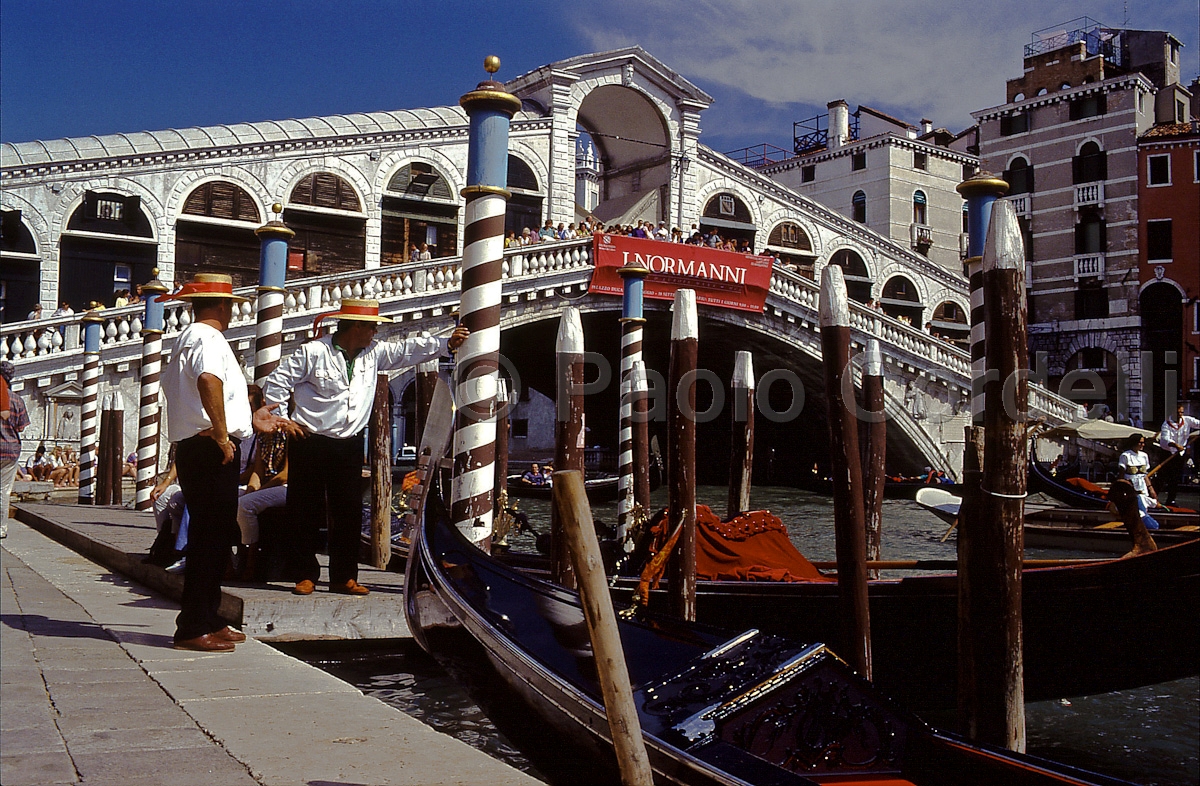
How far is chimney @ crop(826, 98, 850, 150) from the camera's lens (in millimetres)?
25578

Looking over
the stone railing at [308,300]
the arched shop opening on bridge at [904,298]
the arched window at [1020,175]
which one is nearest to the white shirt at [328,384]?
the stone railing at [308,300]

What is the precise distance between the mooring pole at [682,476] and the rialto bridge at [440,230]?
7.53 meters

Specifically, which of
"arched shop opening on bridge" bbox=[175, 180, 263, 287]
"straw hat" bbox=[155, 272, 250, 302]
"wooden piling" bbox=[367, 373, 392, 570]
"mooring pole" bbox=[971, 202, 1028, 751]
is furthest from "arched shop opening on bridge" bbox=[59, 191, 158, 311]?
"mooring pole" bbox=[971, 202, 1028, 751]

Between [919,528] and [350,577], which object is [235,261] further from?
[350,577]

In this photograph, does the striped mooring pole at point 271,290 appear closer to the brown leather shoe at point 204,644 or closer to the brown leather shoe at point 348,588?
the brown leather shoe at point 348,588

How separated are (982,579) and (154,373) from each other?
7.26m

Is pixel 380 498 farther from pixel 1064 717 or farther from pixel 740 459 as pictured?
pixel 1064 717

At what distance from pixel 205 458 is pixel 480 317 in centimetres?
143

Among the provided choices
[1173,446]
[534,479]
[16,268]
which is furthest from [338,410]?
[1173,446]

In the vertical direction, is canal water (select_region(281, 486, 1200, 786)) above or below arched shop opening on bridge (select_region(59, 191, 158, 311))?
below

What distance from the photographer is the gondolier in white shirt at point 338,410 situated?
11.8ft

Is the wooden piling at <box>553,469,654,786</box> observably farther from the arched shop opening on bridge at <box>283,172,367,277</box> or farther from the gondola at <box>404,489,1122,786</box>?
the arched shop opening on bridge at <box>283,172,367,277</box>

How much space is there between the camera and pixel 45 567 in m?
4.92

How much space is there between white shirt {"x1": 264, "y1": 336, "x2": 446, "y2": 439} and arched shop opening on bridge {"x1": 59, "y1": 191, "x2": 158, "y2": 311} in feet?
38.8
